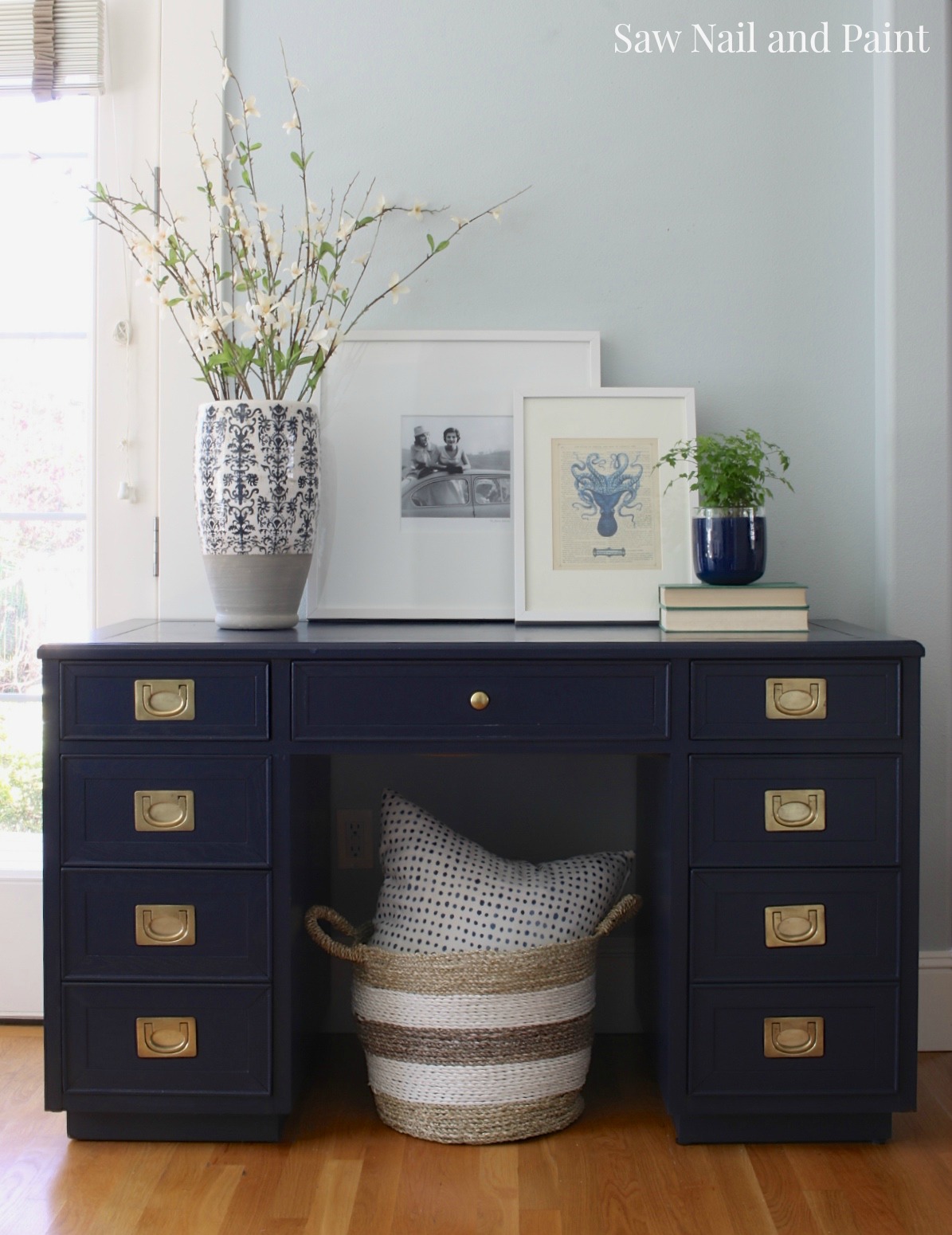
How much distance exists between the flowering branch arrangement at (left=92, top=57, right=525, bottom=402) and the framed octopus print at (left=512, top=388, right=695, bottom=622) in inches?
15.4

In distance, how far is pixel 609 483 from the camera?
209 centimetres

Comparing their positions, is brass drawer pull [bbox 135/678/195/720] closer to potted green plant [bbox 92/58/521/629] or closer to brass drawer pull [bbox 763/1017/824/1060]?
potted green plant [bbox 92/58/521/629]

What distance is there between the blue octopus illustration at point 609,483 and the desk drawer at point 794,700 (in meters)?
0.47

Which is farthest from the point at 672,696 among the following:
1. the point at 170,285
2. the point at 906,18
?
the point at 906,18

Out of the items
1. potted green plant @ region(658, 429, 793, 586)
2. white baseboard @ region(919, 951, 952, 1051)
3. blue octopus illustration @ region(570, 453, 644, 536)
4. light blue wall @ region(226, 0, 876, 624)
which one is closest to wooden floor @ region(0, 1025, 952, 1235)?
white baseboard @ region(919, 951, 952, 1051)

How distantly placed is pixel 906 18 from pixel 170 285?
1.49 m

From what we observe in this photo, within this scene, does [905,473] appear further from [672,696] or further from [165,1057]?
[165,1057]

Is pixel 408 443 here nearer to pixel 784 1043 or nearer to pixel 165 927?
pixel 165 927

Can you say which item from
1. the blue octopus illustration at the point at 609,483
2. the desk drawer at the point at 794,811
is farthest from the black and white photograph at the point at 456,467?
the desk drawer at the point at 794,811

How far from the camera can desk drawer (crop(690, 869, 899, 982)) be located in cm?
174

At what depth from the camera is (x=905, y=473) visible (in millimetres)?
2137

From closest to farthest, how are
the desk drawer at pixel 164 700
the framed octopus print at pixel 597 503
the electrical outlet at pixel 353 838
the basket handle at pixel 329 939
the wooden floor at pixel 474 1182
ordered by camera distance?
the wooden floor at pixel 474 1182
the desk drawer at pixel 164 700
the basket handle at pixel 329 939
the framed octopus print at pixel 597 503
the electrical outlet at pixel 353 838

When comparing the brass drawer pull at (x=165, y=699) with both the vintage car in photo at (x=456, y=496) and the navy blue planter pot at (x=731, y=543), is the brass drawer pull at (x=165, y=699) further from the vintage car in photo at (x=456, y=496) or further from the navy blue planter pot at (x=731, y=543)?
the navy blue planter pot at (x=731, y=543)

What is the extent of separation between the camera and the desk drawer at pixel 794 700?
1720mm
